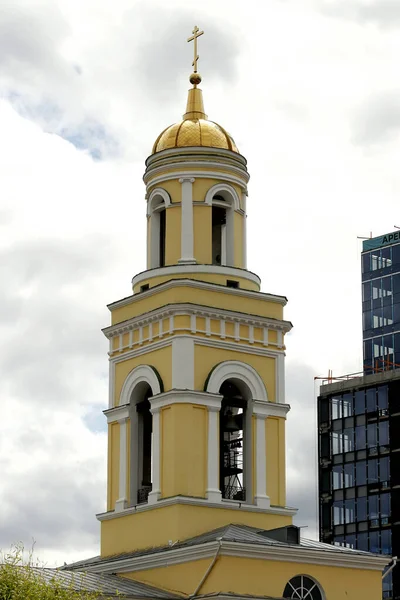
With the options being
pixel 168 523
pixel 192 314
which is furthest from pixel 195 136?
pixel 168 523

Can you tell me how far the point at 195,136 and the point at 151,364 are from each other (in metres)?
6.78

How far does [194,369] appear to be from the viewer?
1571 inches

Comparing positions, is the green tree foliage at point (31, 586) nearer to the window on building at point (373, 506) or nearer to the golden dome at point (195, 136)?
the golden dome at point (195, 136)

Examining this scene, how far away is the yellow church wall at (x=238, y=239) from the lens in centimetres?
4222

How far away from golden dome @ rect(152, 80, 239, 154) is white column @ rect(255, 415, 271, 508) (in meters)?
7.99

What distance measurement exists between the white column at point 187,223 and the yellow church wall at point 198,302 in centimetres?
68

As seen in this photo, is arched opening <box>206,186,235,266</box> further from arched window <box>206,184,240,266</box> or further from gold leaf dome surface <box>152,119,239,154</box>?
gold leaf dome surface <box>152,119,239,154</box>

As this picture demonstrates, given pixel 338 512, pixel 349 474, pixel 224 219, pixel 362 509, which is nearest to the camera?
pixel 224 219

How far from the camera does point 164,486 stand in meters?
39.0

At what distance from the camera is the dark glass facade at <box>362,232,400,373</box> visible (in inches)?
4321

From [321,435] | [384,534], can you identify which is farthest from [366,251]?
[384,534]

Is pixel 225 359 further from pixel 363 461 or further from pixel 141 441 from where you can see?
pixel 363 461

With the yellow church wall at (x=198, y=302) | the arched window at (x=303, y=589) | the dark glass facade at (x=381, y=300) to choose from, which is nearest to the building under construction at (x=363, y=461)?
the dark glass facade at (x=381, y=300)

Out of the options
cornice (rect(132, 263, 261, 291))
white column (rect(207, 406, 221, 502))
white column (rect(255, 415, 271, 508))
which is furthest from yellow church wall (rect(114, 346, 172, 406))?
white column (rect(255, 415, 271, 508))
